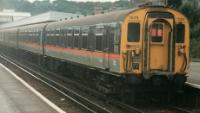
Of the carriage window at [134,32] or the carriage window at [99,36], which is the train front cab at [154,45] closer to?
the carriage window at [134,32]

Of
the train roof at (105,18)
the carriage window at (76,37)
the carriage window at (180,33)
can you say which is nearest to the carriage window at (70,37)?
the train roof at (105,18)

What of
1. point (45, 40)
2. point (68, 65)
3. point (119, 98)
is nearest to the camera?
point (119, 98)

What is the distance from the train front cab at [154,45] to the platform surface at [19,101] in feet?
9.13

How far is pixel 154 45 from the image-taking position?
16.0m

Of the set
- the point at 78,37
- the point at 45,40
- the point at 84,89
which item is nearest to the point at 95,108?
the point at 84,89

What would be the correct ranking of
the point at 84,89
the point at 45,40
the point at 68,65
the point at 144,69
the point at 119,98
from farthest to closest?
1. the point at 45,40
2. the point at 68,65
3. the point at 84,89
4. the point at 119,98
5. the point at 144,69

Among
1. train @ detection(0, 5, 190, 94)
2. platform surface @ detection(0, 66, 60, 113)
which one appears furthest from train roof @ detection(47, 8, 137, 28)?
platform surface @ detection(0, 66, 60, 113)

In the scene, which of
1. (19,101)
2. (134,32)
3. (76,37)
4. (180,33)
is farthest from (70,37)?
(180,33)

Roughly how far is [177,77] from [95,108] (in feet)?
8.58

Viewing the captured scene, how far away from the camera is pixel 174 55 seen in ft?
52.8

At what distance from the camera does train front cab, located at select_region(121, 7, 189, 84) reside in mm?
15805

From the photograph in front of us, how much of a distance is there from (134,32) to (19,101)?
427 cm

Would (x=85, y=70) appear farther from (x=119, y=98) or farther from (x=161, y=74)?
(x=161, y=74)

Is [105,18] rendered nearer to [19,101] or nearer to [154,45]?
[154,45]
